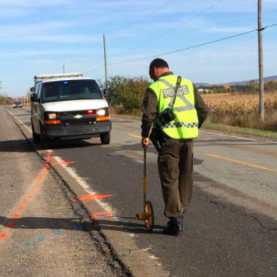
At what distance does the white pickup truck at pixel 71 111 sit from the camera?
13.5m

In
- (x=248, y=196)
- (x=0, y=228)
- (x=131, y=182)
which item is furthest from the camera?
(x=131, y=182)

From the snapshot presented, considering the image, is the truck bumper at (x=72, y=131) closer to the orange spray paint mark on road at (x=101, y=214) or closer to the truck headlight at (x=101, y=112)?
the truck headlight at (x=101, y=112)

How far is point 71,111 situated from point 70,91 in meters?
1.02

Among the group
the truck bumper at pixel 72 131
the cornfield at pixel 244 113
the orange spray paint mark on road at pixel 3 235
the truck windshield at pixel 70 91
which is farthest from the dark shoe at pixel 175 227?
the cornfield at pixel 244 113

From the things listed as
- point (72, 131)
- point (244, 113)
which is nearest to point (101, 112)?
point (72, 131)

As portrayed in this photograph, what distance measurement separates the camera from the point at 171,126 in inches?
200

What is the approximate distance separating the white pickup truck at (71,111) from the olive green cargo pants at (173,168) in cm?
865

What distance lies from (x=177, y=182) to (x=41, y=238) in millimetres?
1684

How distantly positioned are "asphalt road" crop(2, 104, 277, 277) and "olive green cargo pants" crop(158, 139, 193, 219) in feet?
1.14

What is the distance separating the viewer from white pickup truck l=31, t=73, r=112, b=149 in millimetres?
13492

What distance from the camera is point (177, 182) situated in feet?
17.0

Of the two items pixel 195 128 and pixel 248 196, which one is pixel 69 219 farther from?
pixel 248 196

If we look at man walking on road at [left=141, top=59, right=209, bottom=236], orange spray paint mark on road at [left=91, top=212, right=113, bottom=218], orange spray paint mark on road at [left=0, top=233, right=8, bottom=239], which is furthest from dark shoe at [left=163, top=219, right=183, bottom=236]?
orange spray paint mark on road at [left=0, top=233, right=8, bottom=239]

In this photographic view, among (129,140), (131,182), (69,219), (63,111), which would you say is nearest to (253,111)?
(129,140)
